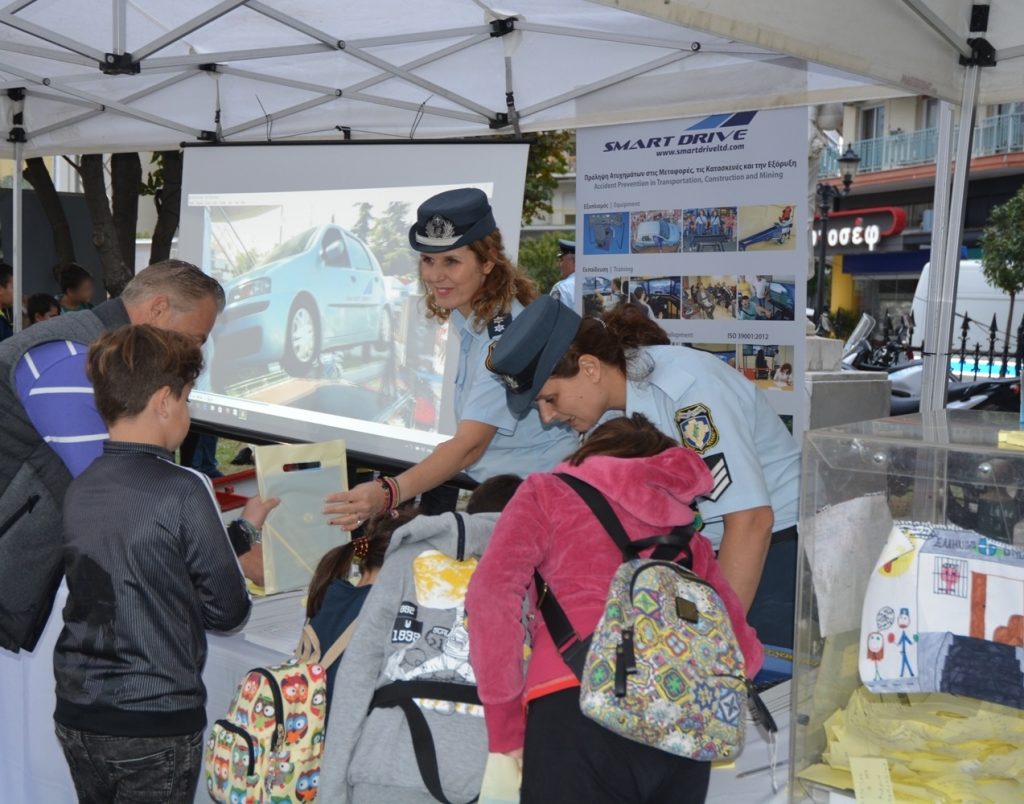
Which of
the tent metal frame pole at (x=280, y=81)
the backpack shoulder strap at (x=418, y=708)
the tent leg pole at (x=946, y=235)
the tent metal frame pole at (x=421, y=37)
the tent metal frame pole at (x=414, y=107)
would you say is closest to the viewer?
the backpack shoulder strap at (x=418, y=708)

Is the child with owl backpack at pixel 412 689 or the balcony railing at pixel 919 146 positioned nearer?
the child with owl backpack at pixel 412 689

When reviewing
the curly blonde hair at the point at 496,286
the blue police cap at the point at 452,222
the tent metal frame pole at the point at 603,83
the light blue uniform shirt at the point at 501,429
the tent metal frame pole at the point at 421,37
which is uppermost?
the tent metal frame pole at the point at 421,37

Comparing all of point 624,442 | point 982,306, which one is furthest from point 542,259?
point 624,442

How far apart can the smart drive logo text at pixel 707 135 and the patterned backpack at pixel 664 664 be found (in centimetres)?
298

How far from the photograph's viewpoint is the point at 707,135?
427 centimetres

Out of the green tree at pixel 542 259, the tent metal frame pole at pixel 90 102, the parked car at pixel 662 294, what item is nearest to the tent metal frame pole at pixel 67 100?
the tent metal frame pole at pixel 90 102

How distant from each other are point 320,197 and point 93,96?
1.73 metres

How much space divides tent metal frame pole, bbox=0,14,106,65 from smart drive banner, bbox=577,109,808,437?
7.55 ft

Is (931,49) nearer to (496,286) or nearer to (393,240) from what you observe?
(496,286)

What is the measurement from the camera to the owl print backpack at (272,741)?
1.96m

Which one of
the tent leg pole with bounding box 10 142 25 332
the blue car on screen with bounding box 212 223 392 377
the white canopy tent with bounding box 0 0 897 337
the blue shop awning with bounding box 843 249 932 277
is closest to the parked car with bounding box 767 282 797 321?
the white canopy tent with bounding box 0 0 897 337

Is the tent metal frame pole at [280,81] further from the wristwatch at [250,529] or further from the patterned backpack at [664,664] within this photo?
the patterned backpack at [664,664]

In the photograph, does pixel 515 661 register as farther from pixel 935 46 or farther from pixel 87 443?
pixel 935 46

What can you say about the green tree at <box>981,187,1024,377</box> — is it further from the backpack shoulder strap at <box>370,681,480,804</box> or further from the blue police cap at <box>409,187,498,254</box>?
the backpack shoulder strap at <box>370,681,480,804</box>
